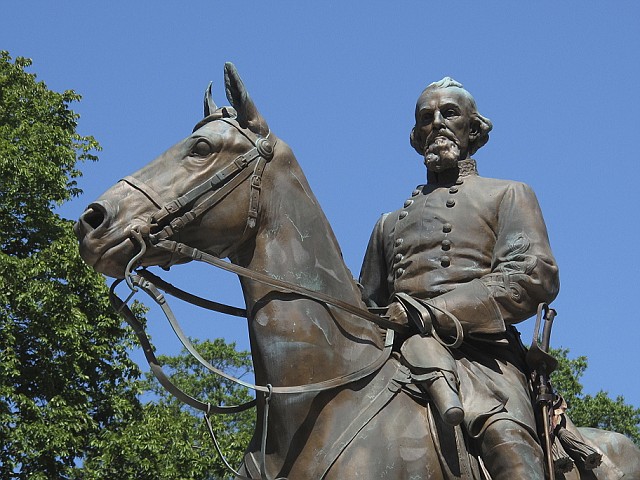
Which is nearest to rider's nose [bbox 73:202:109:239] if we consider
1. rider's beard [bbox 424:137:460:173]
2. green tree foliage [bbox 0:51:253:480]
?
rider's beard [bbox 424:137:460:173]

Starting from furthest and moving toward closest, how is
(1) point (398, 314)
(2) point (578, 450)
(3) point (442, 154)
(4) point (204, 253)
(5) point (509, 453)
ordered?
(3) point (442, 154), (2) point (578, 450), (1) point (398, 314), (4) point (204, 253), (5) point (509, 453)

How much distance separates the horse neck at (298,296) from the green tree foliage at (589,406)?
29432 mm

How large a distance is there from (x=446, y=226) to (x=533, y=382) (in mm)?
1228

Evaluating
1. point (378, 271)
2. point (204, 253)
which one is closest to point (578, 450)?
point (378, 271)

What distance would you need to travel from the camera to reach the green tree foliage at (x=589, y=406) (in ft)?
124

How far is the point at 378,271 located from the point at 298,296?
1736mm

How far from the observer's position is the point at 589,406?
38281 millimetres

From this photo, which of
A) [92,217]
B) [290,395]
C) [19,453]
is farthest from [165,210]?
[19,453]

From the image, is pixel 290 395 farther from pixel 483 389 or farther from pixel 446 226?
pixel 446 226

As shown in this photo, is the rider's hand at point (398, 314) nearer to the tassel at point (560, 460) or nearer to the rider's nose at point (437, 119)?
the tassel at point (560, 460)

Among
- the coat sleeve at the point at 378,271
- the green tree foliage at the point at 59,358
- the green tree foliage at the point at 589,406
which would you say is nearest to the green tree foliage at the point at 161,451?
the green tree foliage at the point at 59,358

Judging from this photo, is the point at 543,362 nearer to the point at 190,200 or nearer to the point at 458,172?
the point at 458,172

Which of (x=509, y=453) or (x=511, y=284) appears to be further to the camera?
(x=511, y=284)

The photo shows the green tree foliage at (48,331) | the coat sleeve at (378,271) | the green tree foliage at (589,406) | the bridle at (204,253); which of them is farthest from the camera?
the green tree foliage at (589,406)
